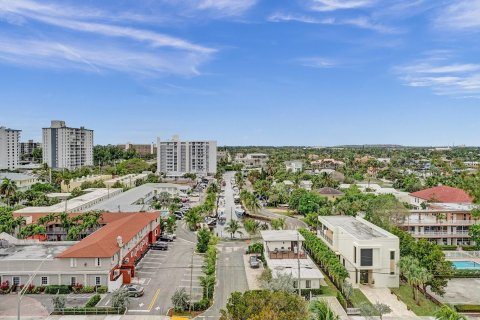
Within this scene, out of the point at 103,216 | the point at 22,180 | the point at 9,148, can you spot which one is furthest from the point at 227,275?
the point at 9,148

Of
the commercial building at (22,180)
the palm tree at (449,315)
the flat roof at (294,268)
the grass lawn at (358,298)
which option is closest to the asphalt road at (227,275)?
the flat roof at (294,268)

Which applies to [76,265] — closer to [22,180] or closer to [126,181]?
[22,180]

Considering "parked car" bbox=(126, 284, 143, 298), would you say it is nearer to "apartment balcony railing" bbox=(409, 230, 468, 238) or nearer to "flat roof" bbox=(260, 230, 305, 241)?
"flat roof" bbox=(260, 230, 305, 241)

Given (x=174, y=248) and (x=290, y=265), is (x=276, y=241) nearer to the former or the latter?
(x=290, y=265)

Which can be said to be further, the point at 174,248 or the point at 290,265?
the point at 174,248

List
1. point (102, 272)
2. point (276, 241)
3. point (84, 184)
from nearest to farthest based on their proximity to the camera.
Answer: point (102, 272) < point (276, 241) < point (84, 184)

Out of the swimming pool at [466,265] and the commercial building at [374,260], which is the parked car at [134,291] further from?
the swimming pool at [466,265]

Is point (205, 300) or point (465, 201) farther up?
point (465, 201)

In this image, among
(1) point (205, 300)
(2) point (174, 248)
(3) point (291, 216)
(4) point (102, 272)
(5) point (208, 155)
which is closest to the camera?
(1) point (205, 300)

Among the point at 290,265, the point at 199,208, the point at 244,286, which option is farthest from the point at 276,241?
the point at 199,208
